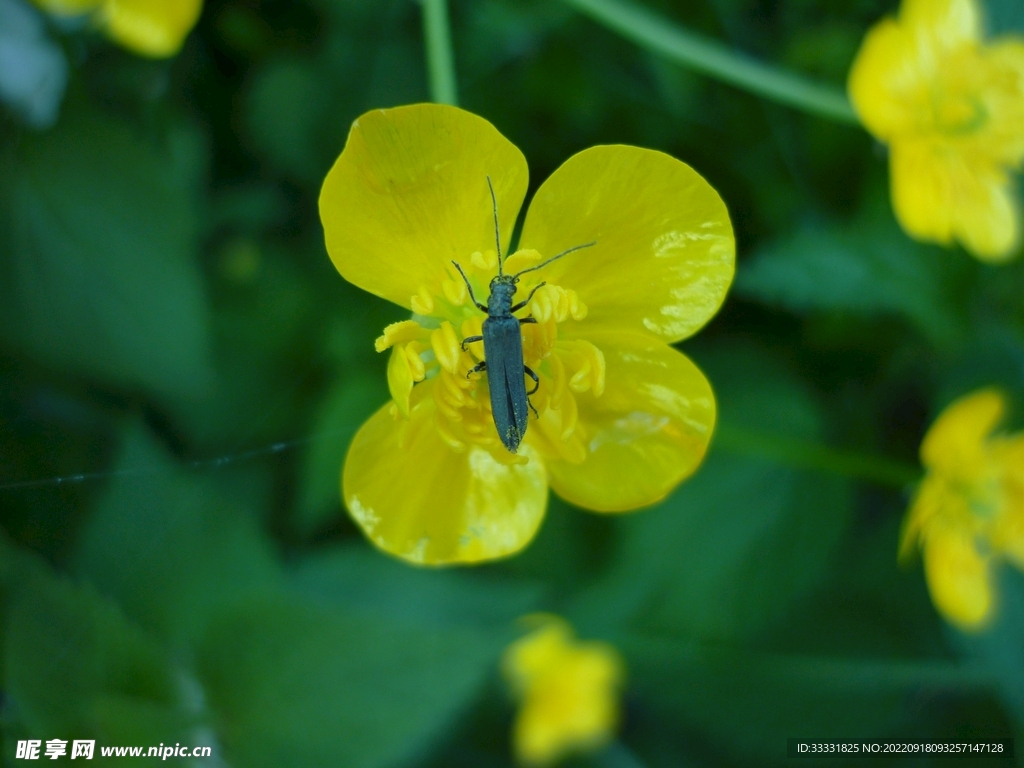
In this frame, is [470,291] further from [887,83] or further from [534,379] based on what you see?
[887,83]

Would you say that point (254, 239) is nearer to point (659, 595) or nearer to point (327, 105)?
point (327, 105)

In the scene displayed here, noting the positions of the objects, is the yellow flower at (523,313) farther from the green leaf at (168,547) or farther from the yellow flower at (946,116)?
the yellow flower at (946,116)

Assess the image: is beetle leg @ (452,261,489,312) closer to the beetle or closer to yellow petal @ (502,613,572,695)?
the beetle

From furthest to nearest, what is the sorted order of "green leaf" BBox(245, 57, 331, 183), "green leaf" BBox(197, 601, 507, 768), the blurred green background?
"green leaf" BBox(245, 57, 331, 183), the blurred green background, "green leaf" BBox(197, 601, 507, 768)

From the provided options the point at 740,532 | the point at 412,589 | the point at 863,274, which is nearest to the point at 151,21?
the point at 412,589

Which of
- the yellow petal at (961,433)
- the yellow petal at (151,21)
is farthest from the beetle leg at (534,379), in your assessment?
the yellow petal at (961,433)

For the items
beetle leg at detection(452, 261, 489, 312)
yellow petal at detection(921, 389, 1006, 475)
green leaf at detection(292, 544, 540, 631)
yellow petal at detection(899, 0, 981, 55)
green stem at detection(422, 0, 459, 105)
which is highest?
yellow petal at detection(899, 0, 981, 55)

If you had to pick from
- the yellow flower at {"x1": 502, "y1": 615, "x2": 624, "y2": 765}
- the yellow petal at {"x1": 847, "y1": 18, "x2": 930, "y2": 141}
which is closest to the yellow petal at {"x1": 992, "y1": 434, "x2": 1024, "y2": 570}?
the yellow petal at {"x1": 847, "y1": 18, "x2": 930, "y2": 141}
